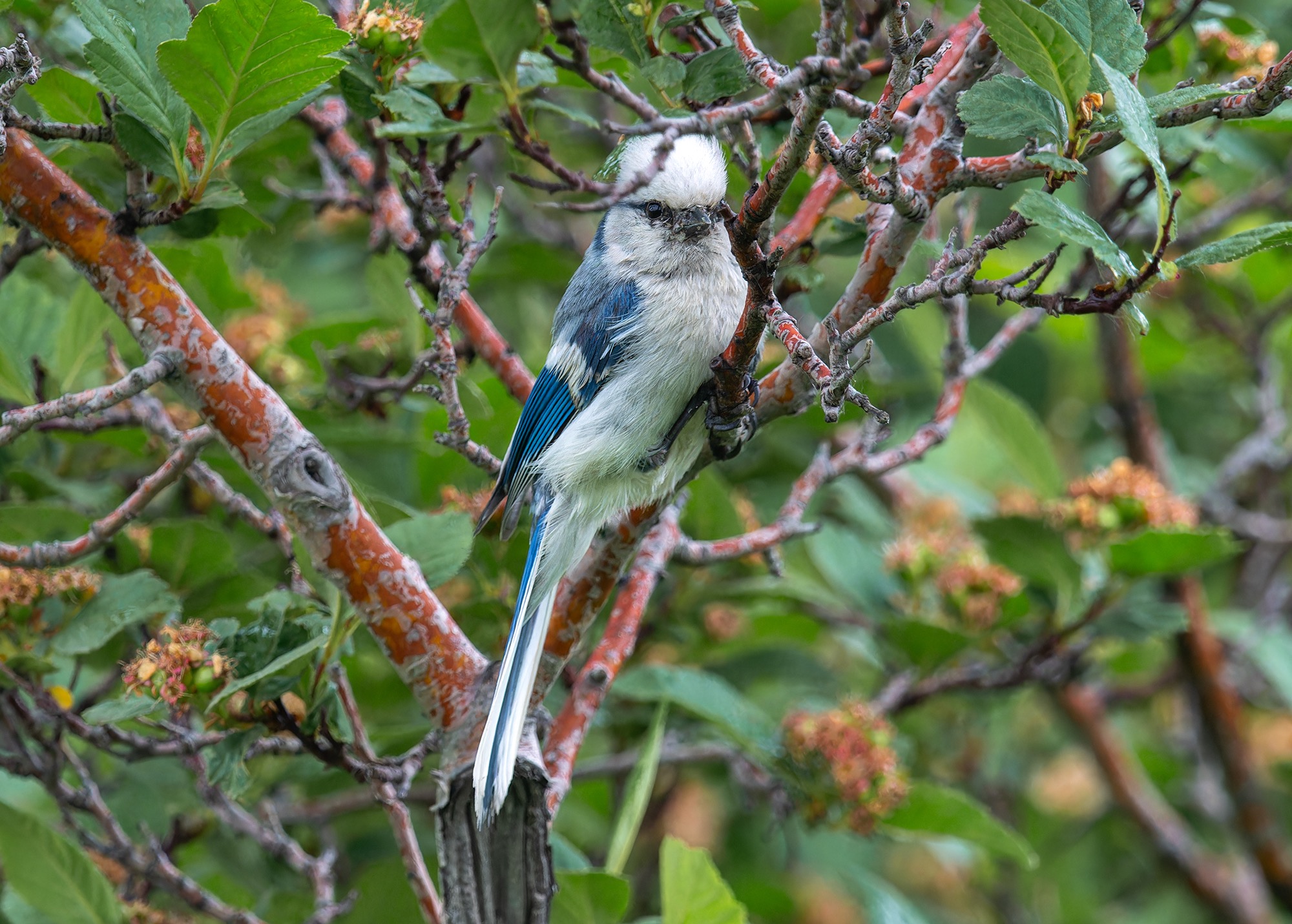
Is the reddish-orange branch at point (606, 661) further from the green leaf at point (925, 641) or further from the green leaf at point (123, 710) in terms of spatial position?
the green leaf at point (925, 641)

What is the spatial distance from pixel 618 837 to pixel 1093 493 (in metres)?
1.69

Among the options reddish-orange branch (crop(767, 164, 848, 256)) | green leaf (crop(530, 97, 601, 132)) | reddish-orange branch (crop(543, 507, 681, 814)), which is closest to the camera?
green leaf (crop(530, 97, 601, 132))

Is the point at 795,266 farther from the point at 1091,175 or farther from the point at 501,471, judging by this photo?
the point at 1091,175

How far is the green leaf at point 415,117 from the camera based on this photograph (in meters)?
1.93

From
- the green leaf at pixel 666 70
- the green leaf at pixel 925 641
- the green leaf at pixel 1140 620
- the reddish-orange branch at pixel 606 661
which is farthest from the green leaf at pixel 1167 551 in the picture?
the green leaf at pixel 666 70

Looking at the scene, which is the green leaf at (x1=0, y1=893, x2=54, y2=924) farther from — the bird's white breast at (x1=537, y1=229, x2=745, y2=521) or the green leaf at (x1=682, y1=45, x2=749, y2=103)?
the green leaf at (x1=682, y1=45, x2=749, y2=103)

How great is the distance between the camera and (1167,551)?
2854 mm

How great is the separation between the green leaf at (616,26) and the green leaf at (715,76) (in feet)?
0.32

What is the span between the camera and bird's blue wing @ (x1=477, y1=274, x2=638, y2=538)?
8.27ft

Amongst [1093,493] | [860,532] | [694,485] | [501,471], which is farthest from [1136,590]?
[501,471]

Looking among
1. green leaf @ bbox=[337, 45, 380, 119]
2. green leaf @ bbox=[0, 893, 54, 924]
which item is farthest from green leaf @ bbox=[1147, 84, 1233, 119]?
green leaf @ bbox=[0, 893, 54, 924]

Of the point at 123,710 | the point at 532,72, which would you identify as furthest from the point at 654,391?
the point at 123,710

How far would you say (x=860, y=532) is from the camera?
13.3ft

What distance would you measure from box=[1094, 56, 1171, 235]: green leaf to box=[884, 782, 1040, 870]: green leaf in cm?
158
